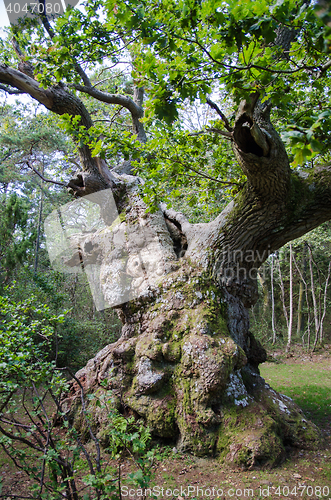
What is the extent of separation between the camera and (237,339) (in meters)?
4.37

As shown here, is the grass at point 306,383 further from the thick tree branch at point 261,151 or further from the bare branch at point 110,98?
the bare branch at point 110,98

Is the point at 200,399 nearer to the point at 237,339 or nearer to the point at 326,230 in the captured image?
the point at 237,339

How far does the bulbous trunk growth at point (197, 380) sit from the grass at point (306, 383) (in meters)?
1.90

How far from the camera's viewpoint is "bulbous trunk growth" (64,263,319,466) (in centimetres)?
342

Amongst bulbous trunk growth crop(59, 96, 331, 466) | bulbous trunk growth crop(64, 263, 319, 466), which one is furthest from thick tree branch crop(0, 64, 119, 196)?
bulbous trunk growth crop(64, 263, 319, 466)

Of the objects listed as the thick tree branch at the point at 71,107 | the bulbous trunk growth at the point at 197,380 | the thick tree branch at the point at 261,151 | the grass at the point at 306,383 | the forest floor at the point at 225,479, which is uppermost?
the thick tree branch at the point at 71,107

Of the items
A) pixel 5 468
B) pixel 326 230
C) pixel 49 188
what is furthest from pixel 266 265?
pixel 5 468

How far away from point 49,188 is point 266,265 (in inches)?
497

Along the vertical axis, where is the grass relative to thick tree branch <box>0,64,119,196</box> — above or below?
below

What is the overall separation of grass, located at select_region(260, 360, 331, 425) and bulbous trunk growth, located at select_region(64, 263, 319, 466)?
6.23 feet

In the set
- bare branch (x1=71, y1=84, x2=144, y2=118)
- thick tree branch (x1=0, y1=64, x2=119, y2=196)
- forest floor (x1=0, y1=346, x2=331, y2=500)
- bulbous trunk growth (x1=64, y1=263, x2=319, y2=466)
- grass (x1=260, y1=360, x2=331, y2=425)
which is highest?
bare branch (x1=71, y1=84, x2=144, y2=118)

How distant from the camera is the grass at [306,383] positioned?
5.64 metres

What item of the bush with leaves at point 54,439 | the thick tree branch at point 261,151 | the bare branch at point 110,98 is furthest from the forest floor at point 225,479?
the bare branch at point 110,98

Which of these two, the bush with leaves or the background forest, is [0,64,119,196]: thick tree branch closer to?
the background forest
